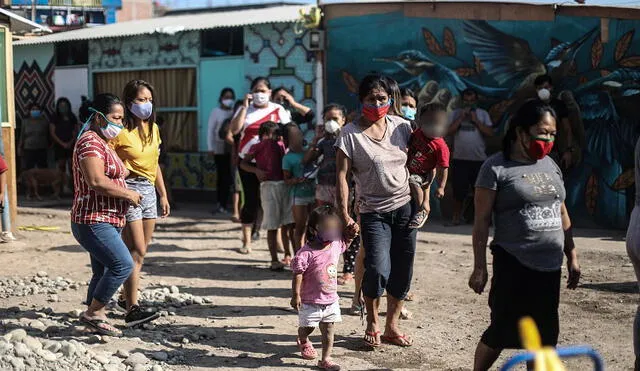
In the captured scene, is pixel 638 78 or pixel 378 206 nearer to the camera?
pixel 378 206

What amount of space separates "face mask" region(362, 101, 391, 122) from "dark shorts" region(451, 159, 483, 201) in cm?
738

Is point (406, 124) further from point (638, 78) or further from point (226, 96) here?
point (226, 96)

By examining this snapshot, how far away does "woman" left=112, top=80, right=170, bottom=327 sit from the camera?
24.0 feet

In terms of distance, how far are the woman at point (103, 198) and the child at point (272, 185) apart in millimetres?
3018

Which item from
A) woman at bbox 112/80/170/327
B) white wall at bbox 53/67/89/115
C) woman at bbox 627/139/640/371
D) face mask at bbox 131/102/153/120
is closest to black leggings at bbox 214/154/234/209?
white wall at bbox 53/67/89/115

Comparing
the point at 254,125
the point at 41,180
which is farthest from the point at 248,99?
the point at 41,180

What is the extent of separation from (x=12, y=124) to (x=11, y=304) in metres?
4.73

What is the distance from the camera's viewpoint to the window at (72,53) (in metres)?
19.3

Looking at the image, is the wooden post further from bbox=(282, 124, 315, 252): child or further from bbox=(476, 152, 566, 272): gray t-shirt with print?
bbox=(476, 152, 566, 272): gray t-shirt with print

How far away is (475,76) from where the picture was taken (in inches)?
→ 550

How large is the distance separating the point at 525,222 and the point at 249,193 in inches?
222

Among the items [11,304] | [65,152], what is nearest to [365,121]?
[11,304]

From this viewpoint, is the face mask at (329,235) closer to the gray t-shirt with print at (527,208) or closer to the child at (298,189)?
the gray t-shirt with print at (527,208)

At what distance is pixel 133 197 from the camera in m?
6.80
